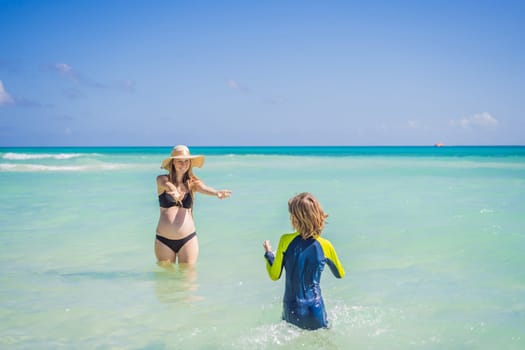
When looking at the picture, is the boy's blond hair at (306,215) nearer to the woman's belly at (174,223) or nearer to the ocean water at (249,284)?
the ocean water at (249,284)

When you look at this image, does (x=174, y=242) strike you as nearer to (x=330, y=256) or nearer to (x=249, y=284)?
(x=249, y=284)

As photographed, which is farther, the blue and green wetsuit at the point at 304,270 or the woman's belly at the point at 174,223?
the woman's belly at the point at 174,223

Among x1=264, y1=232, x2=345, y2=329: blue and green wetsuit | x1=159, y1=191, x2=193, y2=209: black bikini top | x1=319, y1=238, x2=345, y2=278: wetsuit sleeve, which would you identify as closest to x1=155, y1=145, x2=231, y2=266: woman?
x1=159, y1=191, x2=193, y2=209: black bikini top

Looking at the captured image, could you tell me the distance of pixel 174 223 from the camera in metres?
5.54

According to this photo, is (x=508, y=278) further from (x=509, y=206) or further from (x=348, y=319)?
(x=509, y=206)

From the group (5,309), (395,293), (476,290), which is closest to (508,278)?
(476,290)

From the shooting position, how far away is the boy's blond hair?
3391 millimetres

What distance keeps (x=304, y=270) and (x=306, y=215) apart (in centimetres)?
43

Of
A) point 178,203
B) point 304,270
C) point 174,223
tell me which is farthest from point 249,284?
point 304,270

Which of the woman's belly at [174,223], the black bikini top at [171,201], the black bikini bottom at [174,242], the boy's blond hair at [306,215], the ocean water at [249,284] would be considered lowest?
the ocean water at [249,284]

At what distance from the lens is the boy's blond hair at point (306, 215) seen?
3391mm

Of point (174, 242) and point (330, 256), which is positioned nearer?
point (330, 256)

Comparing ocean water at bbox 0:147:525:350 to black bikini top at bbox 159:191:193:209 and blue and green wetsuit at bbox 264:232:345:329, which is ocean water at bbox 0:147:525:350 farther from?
black bikini top at bbox 159:191:193:209

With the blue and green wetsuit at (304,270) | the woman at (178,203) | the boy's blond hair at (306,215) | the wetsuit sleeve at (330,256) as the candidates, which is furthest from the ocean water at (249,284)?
the boy's blond hair at (306,215)
